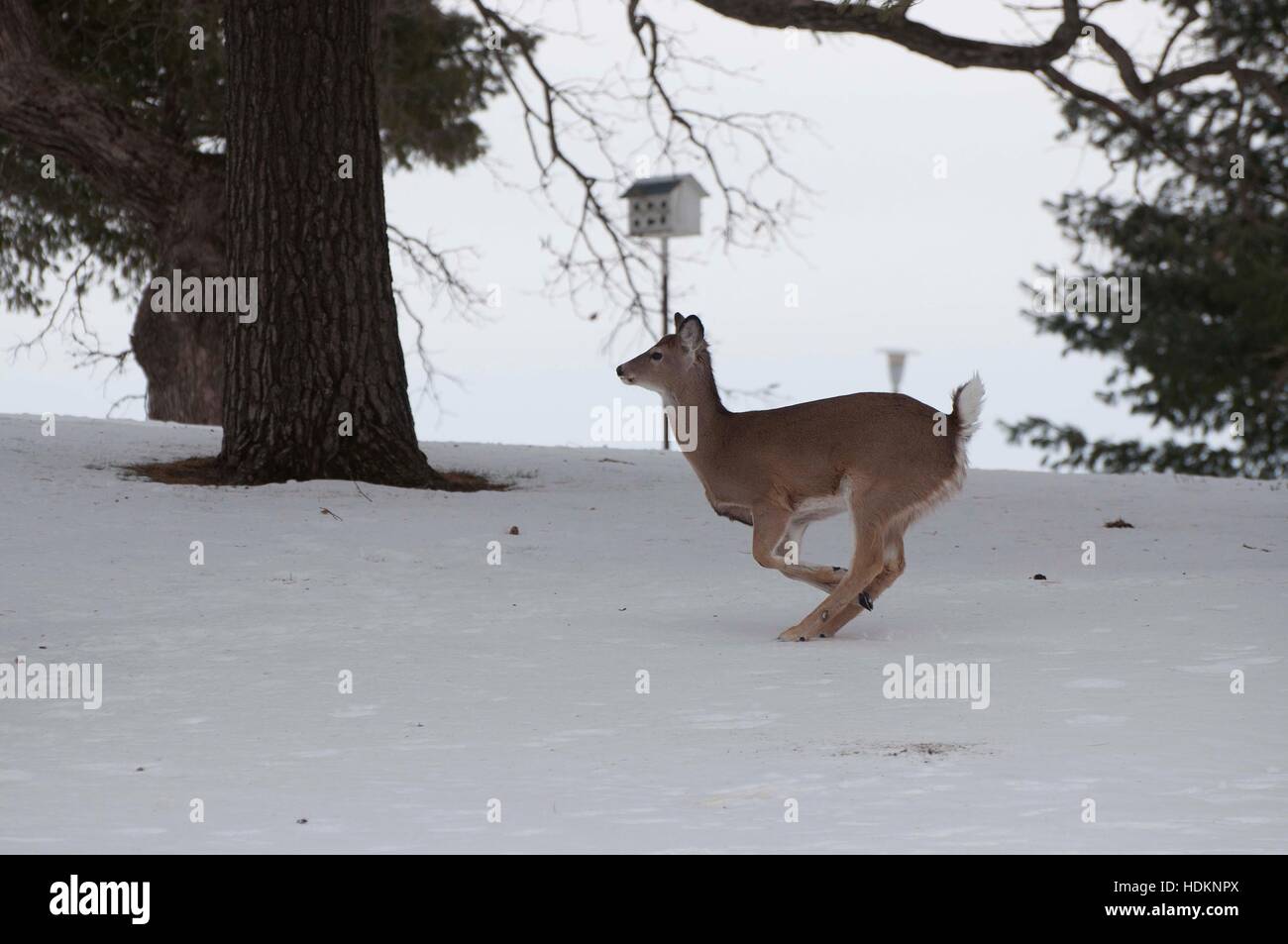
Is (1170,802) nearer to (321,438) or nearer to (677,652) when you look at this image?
(677,652)

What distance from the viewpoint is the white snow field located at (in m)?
4.87

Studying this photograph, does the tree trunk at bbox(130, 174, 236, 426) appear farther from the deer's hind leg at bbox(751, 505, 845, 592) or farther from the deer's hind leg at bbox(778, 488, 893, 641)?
the deer's hind leg at bbox(778, 488, 893, 641)

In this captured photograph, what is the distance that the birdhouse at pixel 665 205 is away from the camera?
824 inches

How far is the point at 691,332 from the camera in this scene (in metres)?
9.05

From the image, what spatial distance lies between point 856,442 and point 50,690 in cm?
379

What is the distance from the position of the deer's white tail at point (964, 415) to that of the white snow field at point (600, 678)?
2.82 ft

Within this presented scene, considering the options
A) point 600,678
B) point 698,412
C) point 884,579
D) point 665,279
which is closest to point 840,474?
point 884,579

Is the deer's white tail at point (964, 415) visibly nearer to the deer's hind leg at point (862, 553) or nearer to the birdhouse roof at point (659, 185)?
the deer's hind leg at point (862, 553)

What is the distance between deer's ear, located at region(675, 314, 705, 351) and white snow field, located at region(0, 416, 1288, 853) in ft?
4.63

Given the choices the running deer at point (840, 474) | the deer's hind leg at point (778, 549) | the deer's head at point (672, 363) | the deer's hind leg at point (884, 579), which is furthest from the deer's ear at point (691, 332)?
the deer's hind leg at point (884, 579)

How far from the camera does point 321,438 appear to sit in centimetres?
1261

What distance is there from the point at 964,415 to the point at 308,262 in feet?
20.3

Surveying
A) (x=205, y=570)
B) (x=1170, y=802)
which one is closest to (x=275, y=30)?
(x=205, y=570)

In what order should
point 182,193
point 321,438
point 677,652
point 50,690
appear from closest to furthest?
point 50,690 → point 677,652 → point 321,438 → point 182,193
